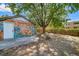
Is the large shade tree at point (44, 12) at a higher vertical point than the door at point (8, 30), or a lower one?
higher

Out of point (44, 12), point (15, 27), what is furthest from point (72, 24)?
point (15, 27)

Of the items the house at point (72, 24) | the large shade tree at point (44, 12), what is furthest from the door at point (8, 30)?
the house at point (72, 24)

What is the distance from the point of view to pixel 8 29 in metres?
1.51

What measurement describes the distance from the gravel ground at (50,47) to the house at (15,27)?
0.09m

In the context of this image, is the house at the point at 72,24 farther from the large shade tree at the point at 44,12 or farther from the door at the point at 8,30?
the door at the point at 8,30

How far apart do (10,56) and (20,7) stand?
1.23ft

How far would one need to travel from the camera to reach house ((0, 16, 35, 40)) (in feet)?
4.94

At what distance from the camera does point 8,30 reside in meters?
1.51

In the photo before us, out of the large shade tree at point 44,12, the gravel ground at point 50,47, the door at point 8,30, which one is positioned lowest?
the gravel ground at point 50,47

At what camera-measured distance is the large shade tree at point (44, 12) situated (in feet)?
4.98

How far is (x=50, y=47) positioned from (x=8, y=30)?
34 centimetres

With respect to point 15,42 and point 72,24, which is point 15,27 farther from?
point 72,24

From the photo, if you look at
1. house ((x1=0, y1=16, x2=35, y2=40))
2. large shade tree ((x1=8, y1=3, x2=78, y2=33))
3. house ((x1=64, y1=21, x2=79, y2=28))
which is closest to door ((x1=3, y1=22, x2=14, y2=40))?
house ((x1=0, y1=16, x2=35, y2=40))

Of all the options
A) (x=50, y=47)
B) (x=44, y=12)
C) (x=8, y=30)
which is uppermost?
(x=44, y=12)
